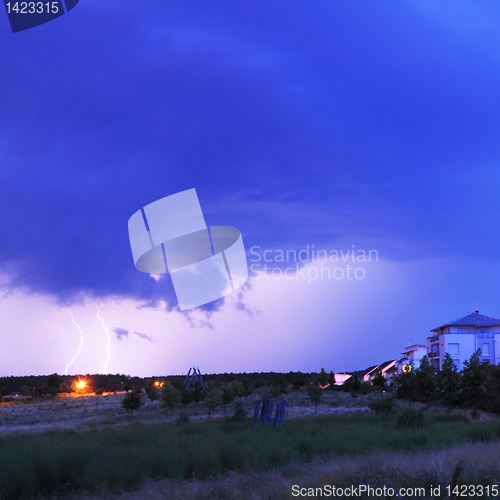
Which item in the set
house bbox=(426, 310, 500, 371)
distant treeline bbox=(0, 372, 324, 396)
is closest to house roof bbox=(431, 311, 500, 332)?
house bbox=(426, 310, 500, 371)

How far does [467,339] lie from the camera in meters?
92.3

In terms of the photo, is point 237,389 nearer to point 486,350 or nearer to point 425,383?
point 425,383

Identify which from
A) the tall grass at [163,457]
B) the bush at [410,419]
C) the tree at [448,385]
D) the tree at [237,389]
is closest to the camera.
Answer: the tall grass at [163,457]

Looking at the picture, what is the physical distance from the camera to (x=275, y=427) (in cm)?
2255

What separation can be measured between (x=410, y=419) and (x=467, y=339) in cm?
7194

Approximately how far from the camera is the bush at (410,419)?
2517cm

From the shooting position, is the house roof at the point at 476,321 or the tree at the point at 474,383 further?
the house roof at the point at 476,321

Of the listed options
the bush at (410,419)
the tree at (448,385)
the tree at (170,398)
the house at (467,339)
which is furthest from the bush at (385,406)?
the house at (467,339)

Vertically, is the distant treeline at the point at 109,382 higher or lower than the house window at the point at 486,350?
lower

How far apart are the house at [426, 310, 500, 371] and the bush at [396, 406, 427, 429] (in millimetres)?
68356

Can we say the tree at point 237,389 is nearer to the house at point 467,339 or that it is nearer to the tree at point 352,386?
the tree at point 352,386

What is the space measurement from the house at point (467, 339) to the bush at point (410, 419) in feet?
224

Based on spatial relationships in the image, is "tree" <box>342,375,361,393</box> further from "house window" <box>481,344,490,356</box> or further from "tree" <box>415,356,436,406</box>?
"house window" <box>481,344,490,356</box>

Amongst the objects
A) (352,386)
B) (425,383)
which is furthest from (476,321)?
(425,383)
